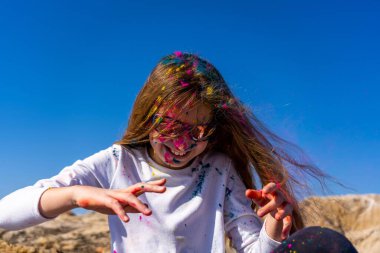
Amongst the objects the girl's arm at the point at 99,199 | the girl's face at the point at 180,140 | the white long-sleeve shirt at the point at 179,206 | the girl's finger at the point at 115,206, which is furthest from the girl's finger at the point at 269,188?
the girl's finger at the point at 115,206

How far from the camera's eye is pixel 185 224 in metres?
2.53

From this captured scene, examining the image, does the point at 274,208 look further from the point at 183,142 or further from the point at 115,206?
the point at 115,206

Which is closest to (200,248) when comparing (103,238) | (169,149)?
(169,149)

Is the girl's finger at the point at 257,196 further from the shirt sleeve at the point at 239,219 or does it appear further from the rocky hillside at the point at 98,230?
the rocky hillside at the point at 98,230

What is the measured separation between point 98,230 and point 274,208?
2.63 m

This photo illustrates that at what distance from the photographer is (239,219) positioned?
8.54ft

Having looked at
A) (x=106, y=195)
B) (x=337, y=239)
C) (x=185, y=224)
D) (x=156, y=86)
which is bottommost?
(x=337, y=239)

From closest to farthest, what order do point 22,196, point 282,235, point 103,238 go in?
1. point 22,196
2. point 282,235
3. point 103,238

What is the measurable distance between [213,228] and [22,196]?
0.94 meters

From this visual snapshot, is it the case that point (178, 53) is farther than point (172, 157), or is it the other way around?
point (178, 53)

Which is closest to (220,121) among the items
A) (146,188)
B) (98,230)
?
(146,188)

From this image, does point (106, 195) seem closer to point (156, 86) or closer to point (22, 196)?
point (22, 196)

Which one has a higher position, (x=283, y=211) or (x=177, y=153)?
(x=177, y=153)

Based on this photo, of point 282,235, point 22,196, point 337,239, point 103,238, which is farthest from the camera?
point 103,238
